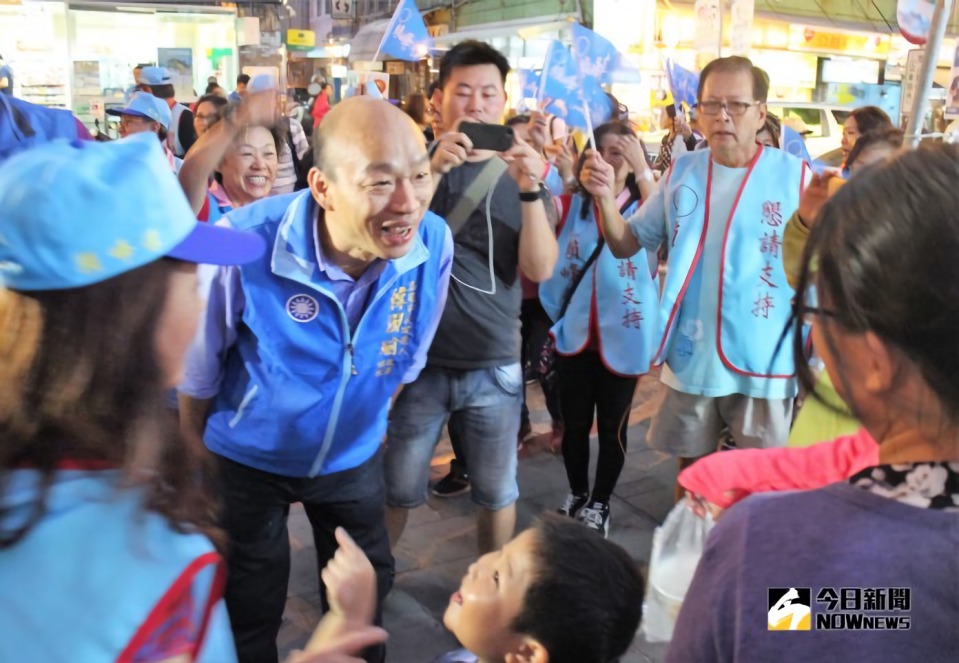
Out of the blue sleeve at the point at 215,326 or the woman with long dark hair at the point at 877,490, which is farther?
the blue sleeve at the point at 215,326

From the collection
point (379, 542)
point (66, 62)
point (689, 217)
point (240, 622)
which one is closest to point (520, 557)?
point (379, 542)

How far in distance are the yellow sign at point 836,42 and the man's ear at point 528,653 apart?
17.4 m

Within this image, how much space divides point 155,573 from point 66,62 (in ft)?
33.9

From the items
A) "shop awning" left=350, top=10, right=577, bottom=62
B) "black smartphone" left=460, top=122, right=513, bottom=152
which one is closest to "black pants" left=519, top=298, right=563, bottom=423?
"black smartphone" left=460, top=122, right=513, bottom=152

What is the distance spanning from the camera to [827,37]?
17.0 m

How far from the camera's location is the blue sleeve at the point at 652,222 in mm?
2961

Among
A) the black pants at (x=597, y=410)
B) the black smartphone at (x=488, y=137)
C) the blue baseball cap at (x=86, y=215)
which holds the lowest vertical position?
the black pants at (x=597, y=410)

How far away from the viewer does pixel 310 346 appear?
2.04 m

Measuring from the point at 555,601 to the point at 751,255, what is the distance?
1.61 meters

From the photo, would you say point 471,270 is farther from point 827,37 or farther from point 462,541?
point 827,37

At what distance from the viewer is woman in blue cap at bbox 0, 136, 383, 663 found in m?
0.87

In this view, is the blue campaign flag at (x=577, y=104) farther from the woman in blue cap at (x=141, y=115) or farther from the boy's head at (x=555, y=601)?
the woman in blue cap at (x=141, y=115)
